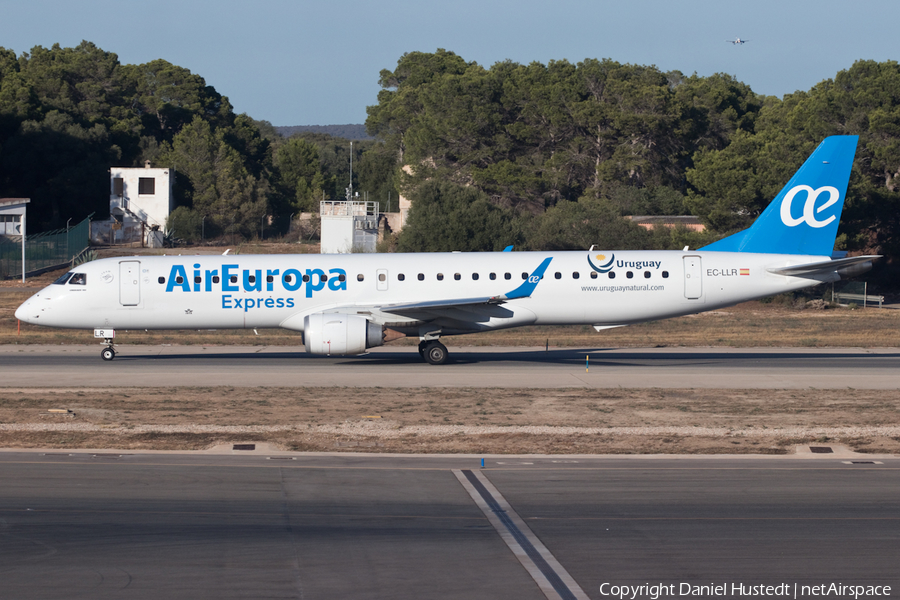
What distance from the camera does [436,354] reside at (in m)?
27.5

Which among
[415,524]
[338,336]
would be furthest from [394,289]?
[415,524]

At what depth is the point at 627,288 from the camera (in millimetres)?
27453

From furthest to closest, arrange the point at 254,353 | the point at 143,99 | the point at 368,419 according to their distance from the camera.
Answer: the point at 143,99 → the point at 254,353 → the point at 368,419

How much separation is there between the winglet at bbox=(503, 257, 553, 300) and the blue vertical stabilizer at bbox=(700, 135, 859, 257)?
21.7ft

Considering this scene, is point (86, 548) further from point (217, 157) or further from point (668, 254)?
point (217, 157)

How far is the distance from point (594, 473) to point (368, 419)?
18.9ft

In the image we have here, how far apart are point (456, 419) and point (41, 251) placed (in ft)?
173

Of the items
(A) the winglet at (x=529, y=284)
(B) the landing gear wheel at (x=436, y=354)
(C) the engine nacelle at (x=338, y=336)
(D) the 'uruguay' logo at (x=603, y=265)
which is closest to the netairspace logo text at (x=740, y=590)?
(C) the engine nacelle at (x=338, y=336)

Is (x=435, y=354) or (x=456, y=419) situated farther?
(x=435, y=354)

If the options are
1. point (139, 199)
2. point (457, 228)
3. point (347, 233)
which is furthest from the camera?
point (139, 199)

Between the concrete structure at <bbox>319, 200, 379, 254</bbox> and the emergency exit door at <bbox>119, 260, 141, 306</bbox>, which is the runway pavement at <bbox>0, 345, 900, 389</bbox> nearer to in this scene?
the emergency exit door at <bbox>119, 260, 141, 306</bbox>

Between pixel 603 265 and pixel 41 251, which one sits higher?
pixel 603 265

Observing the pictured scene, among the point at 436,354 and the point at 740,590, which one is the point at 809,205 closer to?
the point at 436,354

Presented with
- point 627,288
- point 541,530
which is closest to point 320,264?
point 627,288
